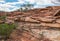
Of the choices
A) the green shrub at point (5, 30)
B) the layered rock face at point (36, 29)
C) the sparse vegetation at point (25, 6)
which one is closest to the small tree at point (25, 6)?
the sparse vegetation at point (25, 6)

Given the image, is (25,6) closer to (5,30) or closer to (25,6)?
(25,6)

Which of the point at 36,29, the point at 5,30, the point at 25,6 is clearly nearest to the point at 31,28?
the point at 36,29

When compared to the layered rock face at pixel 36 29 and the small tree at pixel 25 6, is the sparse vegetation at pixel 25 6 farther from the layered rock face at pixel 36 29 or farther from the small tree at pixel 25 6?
the layered rock face at pixel 36 29

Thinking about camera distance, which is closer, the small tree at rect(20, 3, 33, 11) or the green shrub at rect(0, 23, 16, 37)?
the green shrub at rect(0, 23, 16, 37)

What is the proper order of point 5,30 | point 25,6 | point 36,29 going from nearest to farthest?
1. point 5,30
2. point 36,29
3. point 25,6

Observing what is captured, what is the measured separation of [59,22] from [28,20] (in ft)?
2.31

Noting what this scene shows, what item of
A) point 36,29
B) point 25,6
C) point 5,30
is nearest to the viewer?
point 5,30

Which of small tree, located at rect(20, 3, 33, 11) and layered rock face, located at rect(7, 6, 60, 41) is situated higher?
small tree, located at rect(20, 3, 33, 11)

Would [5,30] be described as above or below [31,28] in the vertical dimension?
above

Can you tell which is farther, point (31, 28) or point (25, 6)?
point (25, 6)

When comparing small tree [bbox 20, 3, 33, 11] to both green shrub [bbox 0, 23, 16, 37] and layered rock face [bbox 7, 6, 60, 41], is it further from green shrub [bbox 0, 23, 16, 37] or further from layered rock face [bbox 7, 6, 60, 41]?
green shrub [bbox 0, 23, 16, 37]

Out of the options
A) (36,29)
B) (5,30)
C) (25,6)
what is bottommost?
(36,29)

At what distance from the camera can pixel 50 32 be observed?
3.71 metres

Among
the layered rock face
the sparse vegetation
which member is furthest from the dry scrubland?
the sparse vegetation
